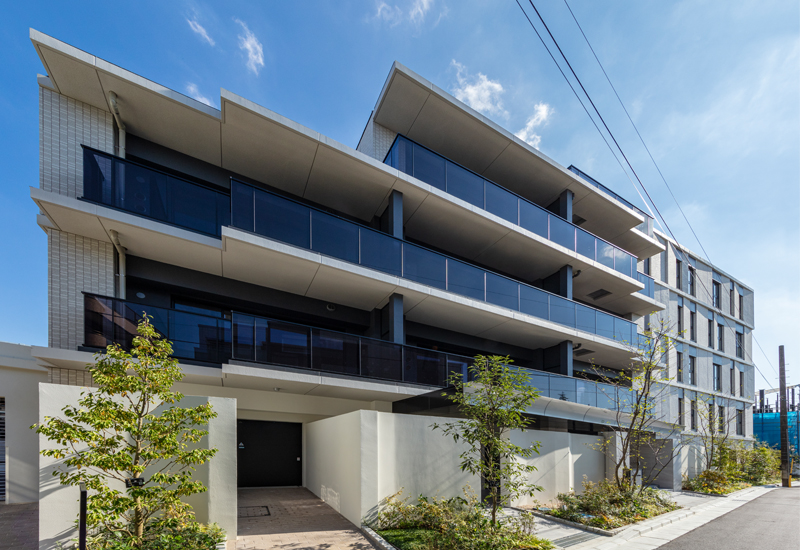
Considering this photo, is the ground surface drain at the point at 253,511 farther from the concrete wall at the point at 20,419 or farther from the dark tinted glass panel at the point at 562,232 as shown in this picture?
the dark tinted glass panel at the point at 562,232

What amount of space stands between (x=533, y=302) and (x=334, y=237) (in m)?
8.28

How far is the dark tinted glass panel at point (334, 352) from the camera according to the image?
11.3 metres

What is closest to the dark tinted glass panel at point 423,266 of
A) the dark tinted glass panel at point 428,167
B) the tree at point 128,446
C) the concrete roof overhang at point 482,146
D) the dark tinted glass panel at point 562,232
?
the dark tinted glass panel at point 428,167

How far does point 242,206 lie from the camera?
34.7 feet

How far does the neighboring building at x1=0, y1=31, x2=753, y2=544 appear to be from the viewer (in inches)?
373

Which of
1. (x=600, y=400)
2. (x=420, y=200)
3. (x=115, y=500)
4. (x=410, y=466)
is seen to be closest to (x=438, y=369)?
(x=410, y=466)

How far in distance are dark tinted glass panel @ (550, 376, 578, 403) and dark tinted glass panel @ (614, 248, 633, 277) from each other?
6.58m

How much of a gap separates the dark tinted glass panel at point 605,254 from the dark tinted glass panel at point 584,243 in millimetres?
531

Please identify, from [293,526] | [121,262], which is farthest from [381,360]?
[121,262]

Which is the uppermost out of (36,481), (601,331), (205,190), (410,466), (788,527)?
(205,190)

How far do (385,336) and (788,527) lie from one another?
1168cm

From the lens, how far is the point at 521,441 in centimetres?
1165

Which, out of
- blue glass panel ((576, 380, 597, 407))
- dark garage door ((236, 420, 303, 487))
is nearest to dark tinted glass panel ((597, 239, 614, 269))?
blue glass panel ((576, 380, 597, 407))

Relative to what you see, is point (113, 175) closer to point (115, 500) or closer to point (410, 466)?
point (115, 500)
